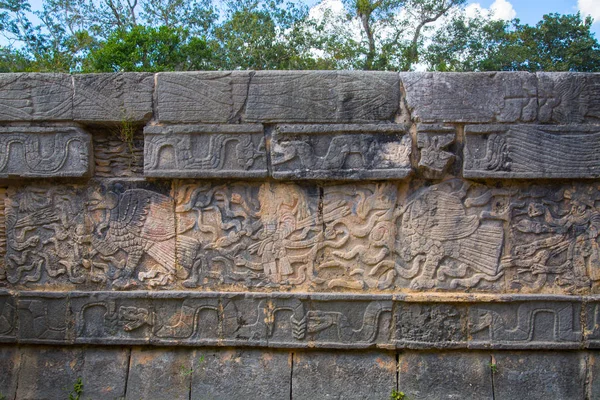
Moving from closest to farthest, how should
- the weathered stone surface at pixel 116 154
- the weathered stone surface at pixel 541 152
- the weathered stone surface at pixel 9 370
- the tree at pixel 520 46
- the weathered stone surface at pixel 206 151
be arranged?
the weathered stone surface at pixel 541 152
the weathered stone surface at pixel 206 151
the weathered stone surface at pixel 9 370
the weathered stone surface at pixel 116 154
the tree at pixel 520 46

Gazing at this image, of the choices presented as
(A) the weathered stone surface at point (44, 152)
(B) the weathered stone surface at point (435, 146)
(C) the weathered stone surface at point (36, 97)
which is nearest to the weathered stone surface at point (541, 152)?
(B) the weathered stone surface at point (435, 146)

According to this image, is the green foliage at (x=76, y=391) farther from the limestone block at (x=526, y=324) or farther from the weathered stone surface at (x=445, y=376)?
the limestone block at (x=526, y=324)

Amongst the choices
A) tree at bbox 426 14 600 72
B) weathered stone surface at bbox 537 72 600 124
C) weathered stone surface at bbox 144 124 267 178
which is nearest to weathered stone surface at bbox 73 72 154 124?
weathered stone surface at bbox 144 124 267 178

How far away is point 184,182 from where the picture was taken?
426cm

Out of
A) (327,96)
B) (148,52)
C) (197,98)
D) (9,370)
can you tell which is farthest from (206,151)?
(148,52)

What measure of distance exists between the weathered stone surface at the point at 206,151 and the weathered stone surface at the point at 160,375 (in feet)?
4.21

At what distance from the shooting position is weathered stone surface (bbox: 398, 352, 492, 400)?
4.06 meters

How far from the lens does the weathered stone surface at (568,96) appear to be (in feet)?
13.2

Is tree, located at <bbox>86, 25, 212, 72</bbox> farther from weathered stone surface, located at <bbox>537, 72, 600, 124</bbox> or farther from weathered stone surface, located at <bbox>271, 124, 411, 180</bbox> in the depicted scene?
weathered stone surface, located at <bbox>537, 72, 600, 124</bbox>

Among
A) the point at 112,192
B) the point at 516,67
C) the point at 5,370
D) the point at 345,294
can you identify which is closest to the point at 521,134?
the point at 345,294

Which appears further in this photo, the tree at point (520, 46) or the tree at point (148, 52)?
the tree at point (520, 46)

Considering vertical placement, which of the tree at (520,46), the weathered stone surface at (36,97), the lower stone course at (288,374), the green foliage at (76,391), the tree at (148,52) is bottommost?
the green foliage at (76,391)

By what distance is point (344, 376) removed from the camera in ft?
13.5

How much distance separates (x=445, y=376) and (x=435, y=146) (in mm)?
1579
